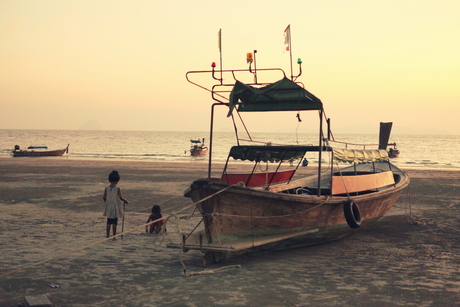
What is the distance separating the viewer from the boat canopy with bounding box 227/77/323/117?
918cm

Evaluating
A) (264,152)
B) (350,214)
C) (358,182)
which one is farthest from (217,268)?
(358,182)

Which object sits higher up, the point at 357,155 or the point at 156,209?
the point at 357,155

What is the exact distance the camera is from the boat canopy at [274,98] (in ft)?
30.1

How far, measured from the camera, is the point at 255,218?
8.77 metres

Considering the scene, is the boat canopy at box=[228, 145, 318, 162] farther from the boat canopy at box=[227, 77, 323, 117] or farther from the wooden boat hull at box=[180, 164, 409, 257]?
the wooden boat hull at box=[180, 164, 409, 257]

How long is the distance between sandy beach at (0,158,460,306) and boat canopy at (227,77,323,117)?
3000 mm

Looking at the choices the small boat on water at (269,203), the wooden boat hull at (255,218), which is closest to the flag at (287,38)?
the small boat on water at (269,203)

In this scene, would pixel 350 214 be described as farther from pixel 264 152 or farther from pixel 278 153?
pixel 264 152

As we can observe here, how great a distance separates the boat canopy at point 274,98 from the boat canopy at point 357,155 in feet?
5.59

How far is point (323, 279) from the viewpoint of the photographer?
757 centimetres

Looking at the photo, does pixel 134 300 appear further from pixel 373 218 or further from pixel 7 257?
pixel 373 218

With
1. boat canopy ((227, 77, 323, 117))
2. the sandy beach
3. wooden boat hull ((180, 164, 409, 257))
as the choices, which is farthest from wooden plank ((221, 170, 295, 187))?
the sandy beach

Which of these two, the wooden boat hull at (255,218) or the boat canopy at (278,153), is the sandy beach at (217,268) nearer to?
the wooden boat hull at (255,218)

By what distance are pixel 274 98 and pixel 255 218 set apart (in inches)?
103
